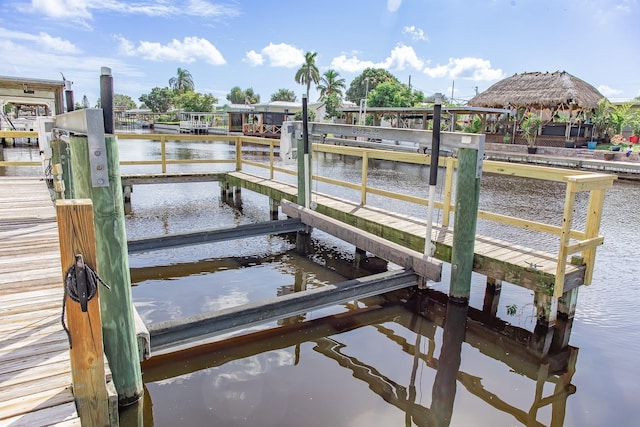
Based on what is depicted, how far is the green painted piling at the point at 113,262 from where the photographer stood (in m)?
2.39

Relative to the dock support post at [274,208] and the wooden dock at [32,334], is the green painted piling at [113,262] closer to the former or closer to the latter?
the wooden dock at [32,334]

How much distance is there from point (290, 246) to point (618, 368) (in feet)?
15.8

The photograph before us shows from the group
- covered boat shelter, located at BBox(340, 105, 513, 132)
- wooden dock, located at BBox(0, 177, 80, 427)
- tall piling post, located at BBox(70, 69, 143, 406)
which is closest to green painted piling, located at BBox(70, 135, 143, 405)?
tall piling post, located at BBox(70, 69, 143, 406)

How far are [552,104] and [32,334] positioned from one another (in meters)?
30.0

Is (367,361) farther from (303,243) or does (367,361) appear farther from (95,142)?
(303,243)

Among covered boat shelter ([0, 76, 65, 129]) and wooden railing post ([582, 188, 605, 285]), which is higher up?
covered boat shelter ([0, 76, 65, 129])

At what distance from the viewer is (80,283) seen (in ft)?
6.32

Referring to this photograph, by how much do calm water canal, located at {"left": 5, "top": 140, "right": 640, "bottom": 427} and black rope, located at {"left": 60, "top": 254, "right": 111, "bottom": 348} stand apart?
126 cm

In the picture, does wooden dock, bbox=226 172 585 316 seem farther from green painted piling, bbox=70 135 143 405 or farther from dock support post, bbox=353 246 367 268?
green painted piling, bbox=70 135 143 405

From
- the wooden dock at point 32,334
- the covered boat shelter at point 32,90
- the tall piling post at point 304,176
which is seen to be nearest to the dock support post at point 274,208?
the tall piling post at point 304,176

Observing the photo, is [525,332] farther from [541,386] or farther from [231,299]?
[231,299]

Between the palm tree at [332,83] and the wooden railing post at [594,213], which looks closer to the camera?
the wooden railing post at [594,213]

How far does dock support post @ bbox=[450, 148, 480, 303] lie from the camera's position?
14.6ft

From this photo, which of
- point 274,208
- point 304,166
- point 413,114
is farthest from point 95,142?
point 413,114
